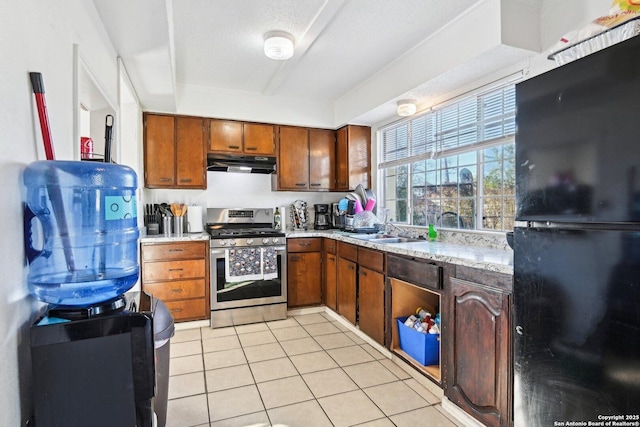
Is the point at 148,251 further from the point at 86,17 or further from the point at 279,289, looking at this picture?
the point at 86,17

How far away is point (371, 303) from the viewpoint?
296 centimetres

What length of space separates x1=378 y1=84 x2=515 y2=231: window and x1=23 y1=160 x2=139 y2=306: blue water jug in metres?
2.52

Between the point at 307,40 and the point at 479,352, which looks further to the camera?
the point at 307,40

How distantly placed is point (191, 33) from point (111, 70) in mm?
703

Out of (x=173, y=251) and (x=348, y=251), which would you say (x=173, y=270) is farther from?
(x=348, y=251)

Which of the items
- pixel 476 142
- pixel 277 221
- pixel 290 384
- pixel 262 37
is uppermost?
pixel 262 37

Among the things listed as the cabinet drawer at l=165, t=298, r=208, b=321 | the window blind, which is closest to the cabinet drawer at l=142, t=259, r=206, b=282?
the cabinet drawer at l=165, t=298, r=208, b=321

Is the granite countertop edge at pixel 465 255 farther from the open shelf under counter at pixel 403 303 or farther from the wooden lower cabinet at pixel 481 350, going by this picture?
the open shelf under counter at pixel 403 303

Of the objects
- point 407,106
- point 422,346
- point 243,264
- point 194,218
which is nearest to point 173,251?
point 194,218

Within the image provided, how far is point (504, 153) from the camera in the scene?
Answer: 2.54 meters

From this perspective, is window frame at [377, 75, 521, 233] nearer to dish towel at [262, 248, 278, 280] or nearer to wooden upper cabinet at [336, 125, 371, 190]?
wooden upper cabinet at [336, 125, 371, 190]

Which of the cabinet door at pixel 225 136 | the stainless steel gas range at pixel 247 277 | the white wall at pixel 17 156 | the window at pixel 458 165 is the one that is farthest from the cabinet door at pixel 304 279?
the white wall at pixel 17 156

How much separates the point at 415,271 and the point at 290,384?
1199 millimetres

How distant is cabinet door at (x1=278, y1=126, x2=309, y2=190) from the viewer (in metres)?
4.21
